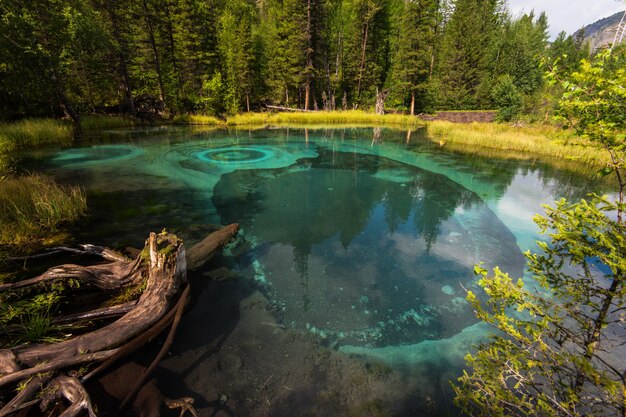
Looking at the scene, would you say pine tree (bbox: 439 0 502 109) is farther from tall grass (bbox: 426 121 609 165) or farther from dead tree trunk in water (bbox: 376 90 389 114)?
tall grass (bbox: 426 121 609 165)

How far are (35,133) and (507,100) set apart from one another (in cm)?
3525

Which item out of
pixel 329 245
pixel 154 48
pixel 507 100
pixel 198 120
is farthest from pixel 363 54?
pixel 329 245

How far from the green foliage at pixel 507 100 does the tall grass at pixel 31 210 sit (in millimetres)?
29617

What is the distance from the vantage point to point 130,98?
25094mm

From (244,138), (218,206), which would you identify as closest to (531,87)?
(244,138)

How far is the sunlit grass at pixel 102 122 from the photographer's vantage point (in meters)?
20.4

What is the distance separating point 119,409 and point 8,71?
1943cm

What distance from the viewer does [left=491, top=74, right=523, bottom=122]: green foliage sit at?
942 inches

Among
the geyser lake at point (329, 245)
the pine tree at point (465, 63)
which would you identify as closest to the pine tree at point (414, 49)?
the pine tree at point (465, 63)

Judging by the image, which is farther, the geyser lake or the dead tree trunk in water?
the dead tree trunk in water

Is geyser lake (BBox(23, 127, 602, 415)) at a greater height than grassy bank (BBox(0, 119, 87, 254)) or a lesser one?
lesser

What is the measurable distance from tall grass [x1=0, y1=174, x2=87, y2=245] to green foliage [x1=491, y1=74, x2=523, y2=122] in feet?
97.2

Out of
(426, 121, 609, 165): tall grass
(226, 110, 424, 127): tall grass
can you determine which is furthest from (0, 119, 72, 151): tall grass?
(426, 121, 609, 165): tall grass

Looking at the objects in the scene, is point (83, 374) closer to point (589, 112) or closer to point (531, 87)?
point (589, 112)
